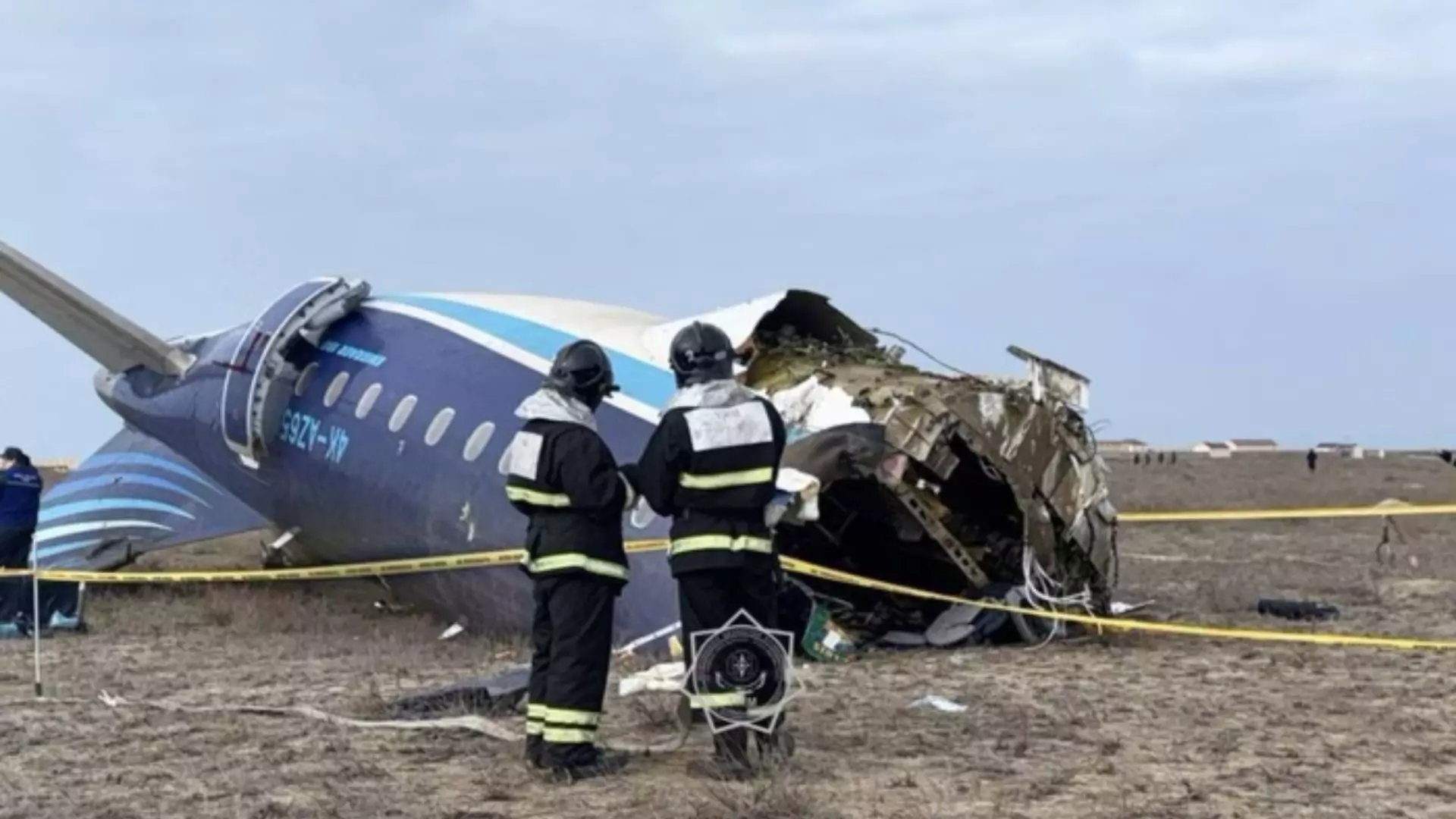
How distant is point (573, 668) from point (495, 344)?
7034 millimetres

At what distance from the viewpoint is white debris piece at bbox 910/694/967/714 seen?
9.64 metres

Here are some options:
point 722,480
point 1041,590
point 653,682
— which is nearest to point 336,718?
point 653,682

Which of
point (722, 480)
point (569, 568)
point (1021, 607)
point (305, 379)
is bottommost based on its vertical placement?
point (1021, 607)

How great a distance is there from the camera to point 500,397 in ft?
44.7

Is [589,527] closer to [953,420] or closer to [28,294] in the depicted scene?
[953,420]

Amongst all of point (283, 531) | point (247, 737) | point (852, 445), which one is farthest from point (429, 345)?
point (247, 737)

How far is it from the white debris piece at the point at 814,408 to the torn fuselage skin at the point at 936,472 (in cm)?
1

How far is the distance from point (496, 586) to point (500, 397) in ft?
5.56

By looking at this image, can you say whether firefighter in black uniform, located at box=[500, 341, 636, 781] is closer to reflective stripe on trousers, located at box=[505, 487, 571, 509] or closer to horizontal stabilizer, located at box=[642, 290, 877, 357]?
reflective stripe on trousers, located at box=[505, 487, 571, 509]

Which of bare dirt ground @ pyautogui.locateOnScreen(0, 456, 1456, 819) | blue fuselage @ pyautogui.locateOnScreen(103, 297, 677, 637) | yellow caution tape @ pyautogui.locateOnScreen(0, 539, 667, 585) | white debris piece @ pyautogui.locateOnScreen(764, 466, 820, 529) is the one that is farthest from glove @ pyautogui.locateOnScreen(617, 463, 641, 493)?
blue fuselage @ pyautogui.locateOnScreen(103, 297, 677, 637)

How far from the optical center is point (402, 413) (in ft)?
47.6

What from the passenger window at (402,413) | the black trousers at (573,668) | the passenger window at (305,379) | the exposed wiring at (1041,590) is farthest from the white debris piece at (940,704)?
the passenger window at (305,379)

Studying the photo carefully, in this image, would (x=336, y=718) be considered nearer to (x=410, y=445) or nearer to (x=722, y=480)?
(x=722, y=480)

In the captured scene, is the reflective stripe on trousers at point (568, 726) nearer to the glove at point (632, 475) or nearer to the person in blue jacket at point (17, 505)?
the glove at point (632, 475)
